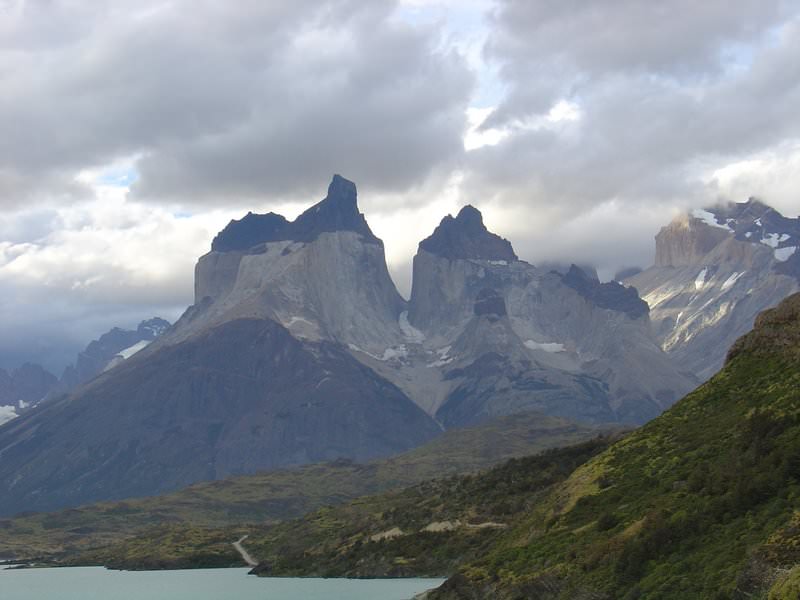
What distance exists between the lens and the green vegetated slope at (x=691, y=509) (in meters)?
75.5

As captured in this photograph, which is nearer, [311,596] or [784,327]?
[784,327]

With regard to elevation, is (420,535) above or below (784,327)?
below

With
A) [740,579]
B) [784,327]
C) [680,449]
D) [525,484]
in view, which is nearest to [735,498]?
[740,579]

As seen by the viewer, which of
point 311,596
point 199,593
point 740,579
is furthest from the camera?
point 199,593

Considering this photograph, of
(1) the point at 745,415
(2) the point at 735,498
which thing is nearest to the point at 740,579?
(2) the point at 735,498

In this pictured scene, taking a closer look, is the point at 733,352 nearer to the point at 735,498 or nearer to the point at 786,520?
the point at 735,498

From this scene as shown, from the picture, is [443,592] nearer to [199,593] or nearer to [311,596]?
[311,596]

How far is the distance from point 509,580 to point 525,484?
88389mm

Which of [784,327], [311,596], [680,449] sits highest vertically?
[784,327]

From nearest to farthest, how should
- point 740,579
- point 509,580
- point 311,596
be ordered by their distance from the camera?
1. point 740,579
2. point 509,580
3. point 311,596

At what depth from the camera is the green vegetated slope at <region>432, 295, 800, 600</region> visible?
75500 mm

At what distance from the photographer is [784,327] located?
11069 cm

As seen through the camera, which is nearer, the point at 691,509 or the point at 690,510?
the point at 690,510

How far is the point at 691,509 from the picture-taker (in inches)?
3442
